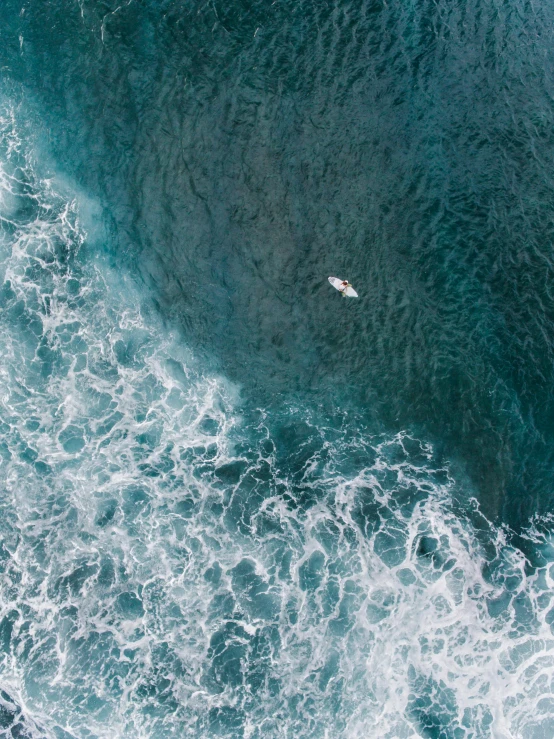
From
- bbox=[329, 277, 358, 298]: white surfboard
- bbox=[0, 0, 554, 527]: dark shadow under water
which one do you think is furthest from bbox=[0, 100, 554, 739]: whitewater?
bbox=[329, 277, 358, 298]: white surfboard

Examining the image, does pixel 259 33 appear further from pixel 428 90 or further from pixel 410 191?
pixel 410 191

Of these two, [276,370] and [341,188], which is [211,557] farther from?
[341,188]

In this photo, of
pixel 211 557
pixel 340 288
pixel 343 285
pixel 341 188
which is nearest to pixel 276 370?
pixel 340 288

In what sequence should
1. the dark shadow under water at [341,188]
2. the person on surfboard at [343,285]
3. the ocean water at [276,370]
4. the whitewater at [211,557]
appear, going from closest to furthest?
the whitewater at [211,557] → the ocean water at [276,370] → the dark shadow under water at [341,188] → the person on surfboard at [343,285]

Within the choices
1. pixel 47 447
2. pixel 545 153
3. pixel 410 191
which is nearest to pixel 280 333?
pixel 410 191

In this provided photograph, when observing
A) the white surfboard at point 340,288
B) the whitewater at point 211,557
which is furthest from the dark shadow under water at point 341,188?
the whitewater at point 211,557

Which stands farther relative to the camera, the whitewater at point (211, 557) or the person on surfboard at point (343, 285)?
the person on surfboard at point (343, 285)

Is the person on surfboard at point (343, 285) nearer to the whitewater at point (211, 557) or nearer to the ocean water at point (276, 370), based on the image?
the ocean water at point (276, 370)
